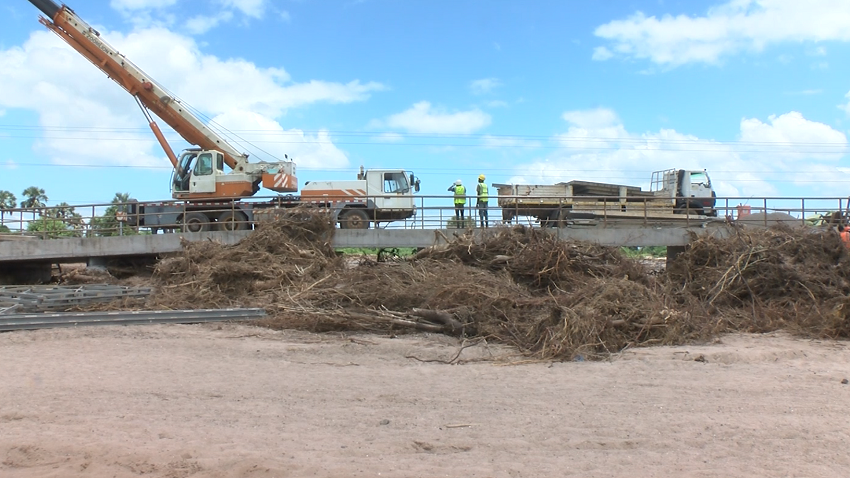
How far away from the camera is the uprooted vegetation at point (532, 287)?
11078mm

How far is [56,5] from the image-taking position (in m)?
21.1

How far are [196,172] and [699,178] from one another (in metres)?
20.4

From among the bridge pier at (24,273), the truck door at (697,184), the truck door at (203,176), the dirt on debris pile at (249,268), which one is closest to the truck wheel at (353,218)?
the dirt on debris pile at (249,268)

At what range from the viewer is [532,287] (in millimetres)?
13664

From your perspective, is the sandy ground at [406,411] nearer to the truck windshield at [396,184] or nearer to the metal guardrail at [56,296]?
the metal guardrail at [56,296]

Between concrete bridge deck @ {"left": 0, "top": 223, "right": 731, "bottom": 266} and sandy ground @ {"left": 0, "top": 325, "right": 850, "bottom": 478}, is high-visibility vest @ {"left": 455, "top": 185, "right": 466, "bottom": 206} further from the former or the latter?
sandy ground @ {"left": 0, "top": 325, "right": 850, "bottom": 478}

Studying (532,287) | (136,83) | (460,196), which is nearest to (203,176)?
(136,83)

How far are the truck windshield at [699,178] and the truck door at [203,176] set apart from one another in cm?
1949

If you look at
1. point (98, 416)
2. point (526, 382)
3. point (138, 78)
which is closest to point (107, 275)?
point (138, 78)

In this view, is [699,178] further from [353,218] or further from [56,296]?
[56,296]

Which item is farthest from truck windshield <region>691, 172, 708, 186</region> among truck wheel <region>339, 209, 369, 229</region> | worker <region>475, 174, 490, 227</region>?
truck wheel <region>339, 209, 369, 229</region>

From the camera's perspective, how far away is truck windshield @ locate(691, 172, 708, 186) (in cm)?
2589

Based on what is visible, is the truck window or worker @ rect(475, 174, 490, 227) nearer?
worker @ rect(475, 174, 490, 227)

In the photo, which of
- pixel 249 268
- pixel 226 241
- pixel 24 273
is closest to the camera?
pixel 249 268
